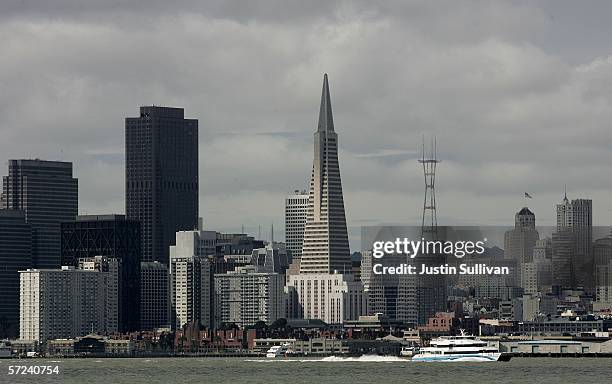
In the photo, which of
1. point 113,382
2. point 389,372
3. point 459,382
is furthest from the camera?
point 389,372

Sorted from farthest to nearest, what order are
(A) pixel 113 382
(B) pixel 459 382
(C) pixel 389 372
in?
(C) pixel 389 372 → (A) pixel 113 382 → (B) pixel 459 382

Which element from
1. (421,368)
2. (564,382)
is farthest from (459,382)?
(421,368)

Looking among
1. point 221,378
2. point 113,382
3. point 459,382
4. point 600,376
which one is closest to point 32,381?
point 113,382

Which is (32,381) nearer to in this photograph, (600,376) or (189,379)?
(189,379)

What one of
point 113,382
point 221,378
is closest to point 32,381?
point 113,382

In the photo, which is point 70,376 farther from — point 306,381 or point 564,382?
point 564,382

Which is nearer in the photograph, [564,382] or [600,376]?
[564,382]

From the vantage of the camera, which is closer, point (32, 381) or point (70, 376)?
point (32, 381)
